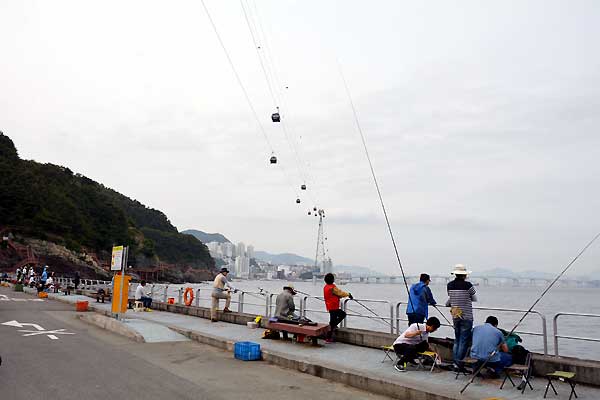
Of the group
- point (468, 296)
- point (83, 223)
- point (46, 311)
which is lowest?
point (46, 311)

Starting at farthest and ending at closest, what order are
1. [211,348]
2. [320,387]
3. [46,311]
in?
[46,311]
[211,348]
[320,387]

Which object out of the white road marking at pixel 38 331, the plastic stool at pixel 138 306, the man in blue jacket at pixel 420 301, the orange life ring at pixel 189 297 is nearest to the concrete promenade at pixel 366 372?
the man in blue jacket at pixel 420 301

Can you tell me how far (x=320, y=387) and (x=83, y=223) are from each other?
12093 cm

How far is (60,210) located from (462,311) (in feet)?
382

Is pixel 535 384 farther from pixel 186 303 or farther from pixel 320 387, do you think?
pixel 186 303

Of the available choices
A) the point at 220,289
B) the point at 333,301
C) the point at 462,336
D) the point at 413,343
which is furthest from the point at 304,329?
the point at 220,289

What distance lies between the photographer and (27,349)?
35.8ft

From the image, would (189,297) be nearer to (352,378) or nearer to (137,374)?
(137,374)

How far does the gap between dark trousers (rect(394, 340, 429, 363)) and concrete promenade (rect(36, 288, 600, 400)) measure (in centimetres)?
24

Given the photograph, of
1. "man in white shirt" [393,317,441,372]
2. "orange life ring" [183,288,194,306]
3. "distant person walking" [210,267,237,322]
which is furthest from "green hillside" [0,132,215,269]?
"man in white shirt" [393,317,441,372]

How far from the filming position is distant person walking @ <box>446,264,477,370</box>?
856 centimetres

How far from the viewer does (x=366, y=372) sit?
27.8ft

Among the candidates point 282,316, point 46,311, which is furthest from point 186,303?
point 282,316

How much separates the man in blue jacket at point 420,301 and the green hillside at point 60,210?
98.7m
